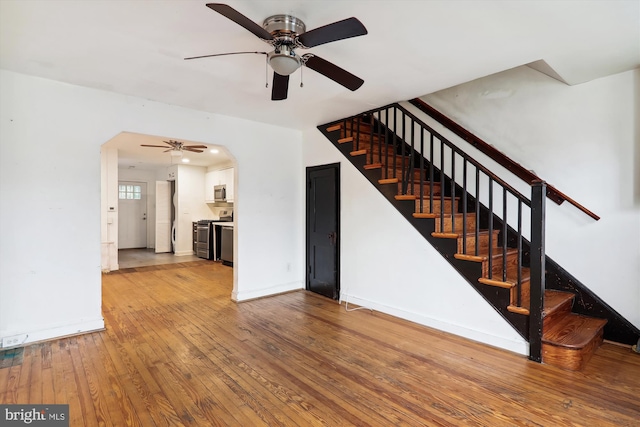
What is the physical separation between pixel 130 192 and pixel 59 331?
7349 millimetres

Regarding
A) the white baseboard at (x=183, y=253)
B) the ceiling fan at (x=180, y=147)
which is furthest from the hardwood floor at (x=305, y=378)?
the white baseboard at (x=183, y=253)

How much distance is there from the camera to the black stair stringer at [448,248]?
2.81m

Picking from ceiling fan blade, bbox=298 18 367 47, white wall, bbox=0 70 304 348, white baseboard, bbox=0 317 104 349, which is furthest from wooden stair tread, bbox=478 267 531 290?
white baseboard, bbox=0 317 104 349

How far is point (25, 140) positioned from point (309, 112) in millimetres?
2809

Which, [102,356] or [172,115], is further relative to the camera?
[172,115]

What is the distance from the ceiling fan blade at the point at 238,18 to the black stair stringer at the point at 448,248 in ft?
7.41

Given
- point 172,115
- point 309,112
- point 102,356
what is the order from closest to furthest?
point 102,356 → point 172,115 → point 309,112

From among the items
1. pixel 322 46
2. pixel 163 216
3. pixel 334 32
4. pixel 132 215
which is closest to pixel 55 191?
pixel 322 46

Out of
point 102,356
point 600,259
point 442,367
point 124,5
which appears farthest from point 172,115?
point 600,259

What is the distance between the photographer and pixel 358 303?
4.16 m

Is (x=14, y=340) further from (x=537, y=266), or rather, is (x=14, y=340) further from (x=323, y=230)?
(x=537, y=266)

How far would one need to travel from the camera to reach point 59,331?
10.0ft

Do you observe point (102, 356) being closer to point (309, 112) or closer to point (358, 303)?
point (358, 303)

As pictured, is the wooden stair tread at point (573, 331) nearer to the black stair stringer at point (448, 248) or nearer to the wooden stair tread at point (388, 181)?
the black stair stringer at point (448, 248)
